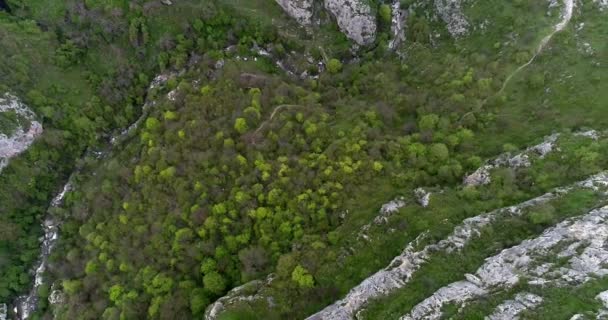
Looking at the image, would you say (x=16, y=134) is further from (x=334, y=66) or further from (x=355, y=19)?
(x=355, y=19)

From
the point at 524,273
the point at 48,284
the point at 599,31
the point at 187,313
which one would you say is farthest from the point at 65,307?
the point at 599,31

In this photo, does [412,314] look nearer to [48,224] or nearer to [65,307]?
[65,307]

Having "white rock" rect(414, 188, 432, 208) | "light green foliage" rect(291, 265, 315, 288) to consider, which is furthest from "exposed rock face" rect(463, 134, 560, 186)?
"light green foliage" rect(291, 265, 315, 288)

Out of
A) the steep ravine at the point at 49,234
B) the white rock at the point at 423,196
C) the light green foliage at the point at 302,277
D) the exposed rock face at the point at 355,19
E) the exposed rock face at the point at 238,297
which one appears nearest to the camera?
the light green foliage at the point at 302,277

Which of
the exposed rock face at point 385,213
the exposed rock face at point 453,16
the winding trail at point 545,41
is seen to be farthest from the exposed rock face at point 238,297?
the exposed rock face at point 453,16

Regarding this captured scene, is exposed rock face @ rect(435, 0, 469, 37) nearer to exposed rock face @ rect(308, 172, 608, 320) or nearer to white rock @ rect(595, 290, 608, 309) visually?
exposed rock face @ rect(308, 172, 608, 320)

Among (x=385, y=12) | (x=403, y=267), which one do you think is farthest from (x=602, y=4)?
(x=403, y=267)

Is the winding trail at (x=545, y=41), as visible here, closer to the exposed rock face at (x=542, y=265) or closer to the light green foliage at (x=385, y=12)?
the light green foliage at (x=385, y=12)
